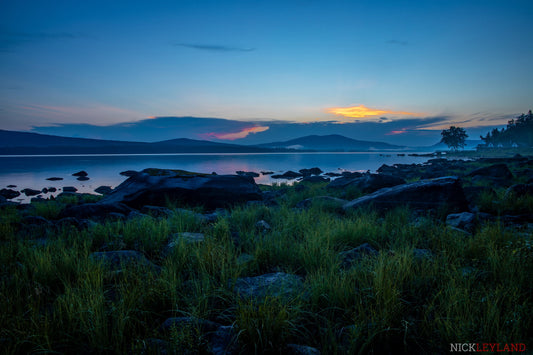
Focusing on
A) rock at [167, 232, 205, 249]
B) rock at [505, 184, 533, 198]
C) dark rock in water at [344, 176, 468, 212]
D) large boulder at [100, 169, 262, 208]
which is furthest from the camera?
large boulder at [100, 169, 262, 208]

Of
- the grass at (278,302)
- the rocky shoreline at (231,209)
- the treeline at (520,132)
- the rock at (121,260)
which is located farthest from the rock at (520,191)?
the treeline at (520,132)

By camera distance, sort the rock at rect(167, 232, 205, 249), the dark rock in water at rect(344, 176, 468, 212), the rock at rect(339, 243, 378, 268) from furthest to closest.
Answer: the dark rock in water at rect(344, 176, 468, 212), the rock at rect(167, 232, 205, 249), the rock at rect(339, 243, 378, 268)

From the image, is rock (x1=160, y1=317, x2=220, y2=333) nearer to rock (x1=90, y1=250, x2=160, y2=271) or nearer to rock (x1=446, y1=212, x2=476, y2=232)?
rock (x1=90, y1=250, x2=160, y2=271)

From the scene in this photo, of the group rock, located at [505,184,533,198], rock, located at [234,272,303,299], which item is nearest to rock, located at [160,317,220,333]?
rock, located at [234,272,303,299]

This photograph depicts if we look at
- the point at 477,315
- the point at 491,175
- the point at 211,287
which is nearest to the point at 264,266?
the point at 211,287

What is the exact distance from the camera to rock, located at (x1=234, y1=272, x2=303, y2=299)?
282 cm

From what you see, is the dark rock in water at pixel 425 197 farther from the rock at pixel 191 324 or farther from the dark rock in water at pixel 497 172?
the dark rock in water at pixel 497 172

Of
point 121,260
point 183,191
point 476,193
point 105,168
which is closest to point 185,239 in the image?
point 121,260

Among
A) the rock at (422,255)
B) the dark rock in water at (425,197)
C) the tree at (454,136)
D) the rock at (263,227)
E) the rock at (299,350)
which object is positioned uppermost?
the tree at (454,136)

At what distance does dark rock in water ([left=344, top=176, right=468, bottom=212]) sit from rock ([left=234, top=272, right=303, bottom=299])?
564 centimetres

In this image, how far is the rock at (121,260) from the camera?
3.49 meters

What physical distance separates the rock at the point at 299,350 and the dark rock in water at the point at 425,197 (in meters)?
6.66

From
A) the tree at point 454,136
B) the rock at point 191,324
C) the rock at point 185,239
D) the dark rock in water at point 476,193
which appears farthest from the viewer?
the tree at point 454,136

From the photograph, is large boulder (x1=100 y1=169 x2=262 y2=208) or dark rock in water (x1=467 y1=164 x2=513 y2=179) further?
dark rock in water (x1=467 y1=164 x2=513 y2=179)
